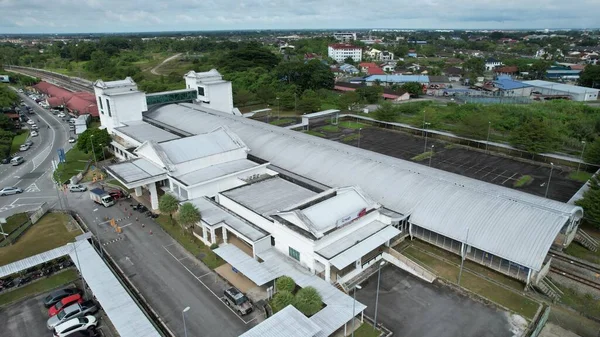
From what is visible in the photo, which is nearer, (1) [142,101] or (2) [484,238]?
(2) [484,238]

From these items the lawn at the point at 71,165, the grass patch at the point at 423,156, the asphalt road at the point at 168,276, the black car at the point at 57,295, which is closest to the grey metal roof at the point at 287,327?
the asphalt road at the point at 168,276

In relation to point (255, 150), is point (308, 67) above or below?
above

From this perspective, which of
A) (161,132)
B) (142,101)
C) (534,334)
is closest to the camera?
(534,334)

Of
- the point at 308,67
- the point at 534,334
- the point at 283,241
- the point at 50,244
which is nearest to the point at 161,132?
the point at 50,244

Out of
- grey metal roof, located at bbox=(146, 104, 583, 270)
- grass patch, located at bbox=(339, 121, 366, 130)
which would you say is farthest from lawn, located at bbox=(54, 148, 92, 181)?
grass patch, located at bbox=(339, 121, 366, 130)

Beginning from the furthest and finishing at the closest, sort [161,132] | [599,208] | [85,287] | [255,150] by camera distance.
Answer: [161,132]
[255,150]
[599,208]
[85,287]

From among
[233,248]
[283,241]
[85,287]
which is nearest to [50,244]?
[85,287]

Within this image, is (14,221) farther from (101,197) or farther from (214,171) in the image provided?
(214,171)

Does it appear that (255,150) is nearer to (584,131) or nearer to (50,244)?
(50,244)

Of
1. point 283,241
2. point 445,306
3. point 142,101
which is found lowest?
point 445,306

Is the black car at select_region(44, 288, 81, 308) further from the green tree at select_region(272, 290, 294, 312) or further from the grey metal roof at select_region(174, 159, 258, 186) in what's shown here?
the green tree at select_region(272, 290, 294, 312)
